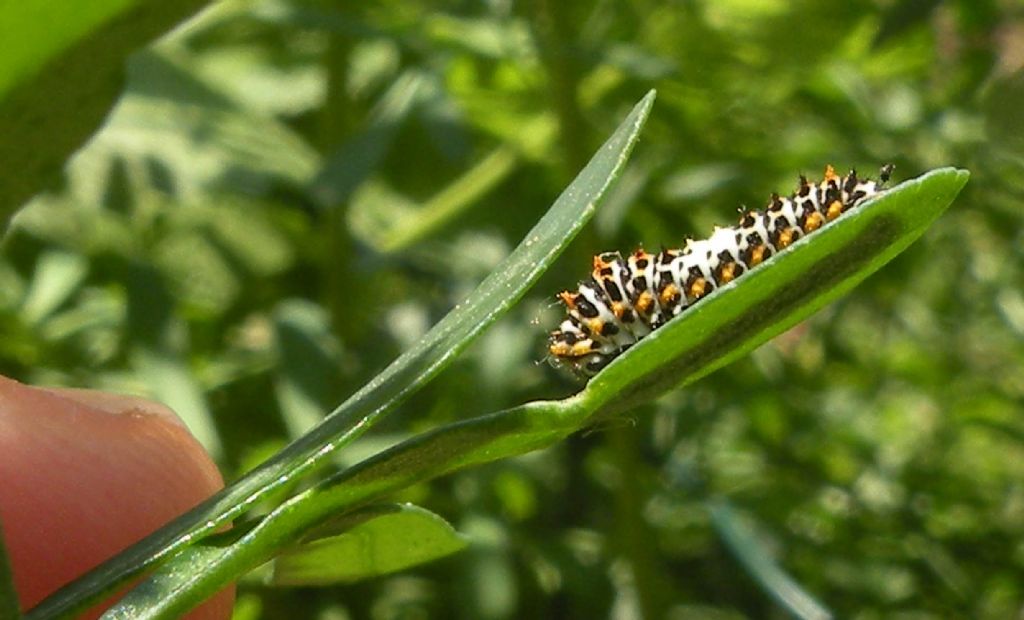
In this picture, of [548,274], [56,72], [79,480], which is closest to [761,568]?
[548,274]

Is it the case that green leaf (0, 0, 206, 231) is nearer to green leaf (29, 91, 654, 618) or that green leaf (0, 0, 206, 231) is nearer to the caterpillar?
green leaf (29, 91, 654, 618)

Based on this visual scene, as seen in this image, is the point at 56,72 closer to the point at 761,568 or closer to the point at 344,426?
the point at 344,426

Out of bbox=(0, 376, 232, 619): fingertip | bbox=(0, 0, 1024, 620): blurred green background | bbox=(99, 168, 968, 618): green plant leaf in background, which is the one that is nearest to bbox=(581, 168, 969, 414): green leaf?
bbox=(99, 168, 968, 618): green plant leaf in background

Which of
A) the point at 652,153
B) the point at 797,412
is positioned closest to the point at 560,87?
the point at 652,153

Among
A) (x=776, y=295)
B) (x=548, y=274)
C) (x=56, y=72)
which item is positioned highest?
(x=548, y=274)

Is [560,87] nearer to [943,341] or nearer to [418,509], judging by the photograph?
[943,341]

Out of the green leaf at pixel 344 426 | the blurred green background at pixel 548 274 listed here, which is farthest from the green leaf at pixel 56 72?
the blurred green background at pixel 548 274

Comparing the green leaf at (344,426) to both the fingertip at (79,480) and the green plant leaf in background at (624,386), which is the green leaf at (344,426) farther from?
the fingertip at (79,480)
